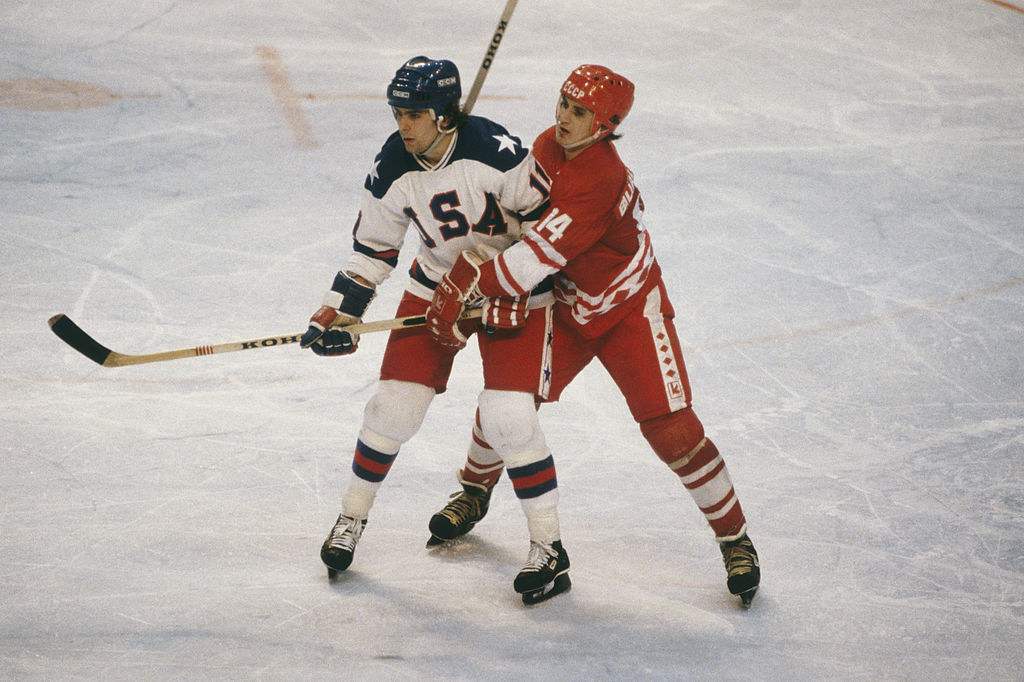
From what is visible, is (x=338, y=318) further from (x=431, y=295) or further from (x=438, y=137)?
(x=438, y=137)

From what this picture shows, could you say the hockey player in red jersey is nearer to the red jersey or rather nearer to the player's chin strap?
the red jersey

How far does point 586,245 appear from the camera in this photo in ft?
8.55

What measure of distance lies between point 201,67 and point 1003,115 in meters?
4.94

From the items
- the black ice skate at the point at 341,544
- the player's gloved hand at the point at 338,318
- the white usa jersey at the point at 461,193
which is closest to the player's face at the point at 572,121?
the white usa jersey at the point at 461,193

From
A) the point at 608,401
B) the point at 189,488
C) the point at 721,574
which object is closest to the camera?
the point at 721,574

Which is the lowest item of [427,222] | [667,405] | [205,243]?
[205,243]

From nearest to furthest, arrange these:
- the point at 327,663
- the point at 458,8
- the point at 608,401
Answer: the point at 327,663, the point at 608,401, the point at 458,8

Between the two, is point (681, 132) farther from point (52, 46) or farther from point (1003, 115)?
point (52, 46)

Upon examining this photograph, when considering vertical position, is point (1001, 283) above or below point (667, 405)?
below

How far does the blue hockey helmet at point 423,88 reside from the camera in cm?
260

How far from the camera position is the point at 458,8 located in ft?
25.4

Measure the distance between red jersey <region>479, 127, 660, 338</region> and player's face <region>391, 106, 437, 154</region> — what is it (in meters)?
0.28

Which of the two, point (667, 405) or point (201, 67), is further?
point (201, 67)

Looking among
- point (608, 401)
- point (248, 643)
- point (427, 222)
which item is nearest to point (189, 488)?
point (248, 643)
